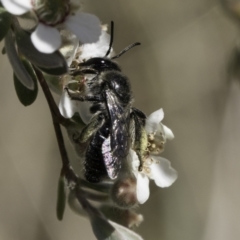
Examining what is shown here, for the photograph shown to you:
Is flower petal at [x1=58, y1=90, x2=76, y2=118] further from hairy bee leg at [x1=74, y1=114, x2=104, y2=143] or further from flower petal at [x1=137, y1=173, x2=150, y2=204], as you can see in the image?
flower petal at [x1=137, y1=173, x2=150, y2=204]

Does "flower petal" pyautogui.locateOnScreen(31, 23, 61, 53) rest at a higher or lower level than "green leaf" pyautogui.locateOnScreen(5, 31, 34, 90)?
higher

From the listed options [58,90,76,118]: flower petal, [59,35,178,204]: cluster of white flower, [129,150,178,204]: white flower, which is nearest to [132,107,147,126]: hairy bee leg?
[59,35,178,204]: cluster of white flower

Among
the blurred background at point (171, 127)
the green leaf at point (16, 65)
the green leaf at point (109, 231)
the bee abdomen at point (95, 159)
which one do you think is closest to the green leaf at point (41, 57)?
the green leaf at point (16, 65)

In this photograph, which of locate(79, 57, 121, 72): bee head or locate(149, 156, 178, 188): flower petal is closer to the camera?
locate(79, 57, 121, 72): bee head

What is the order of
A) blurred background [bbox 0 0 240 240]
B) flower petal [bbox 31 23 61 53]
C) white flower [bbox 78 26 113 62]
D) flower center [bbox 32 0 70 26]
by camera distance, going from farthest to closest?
blurred background [bbox 0 0 240 240]
white flower [bbox 78 26 113 62]
flower center [bbox 32 0 70 26]
flower petal [bbox 31 23 61 53]

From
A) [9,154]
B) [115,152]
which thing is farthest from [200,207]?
[115,152]

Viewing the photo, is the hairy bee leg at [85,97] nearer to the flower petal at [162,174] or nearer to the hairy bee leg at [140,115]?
the hairy bee leg at [140,115]
